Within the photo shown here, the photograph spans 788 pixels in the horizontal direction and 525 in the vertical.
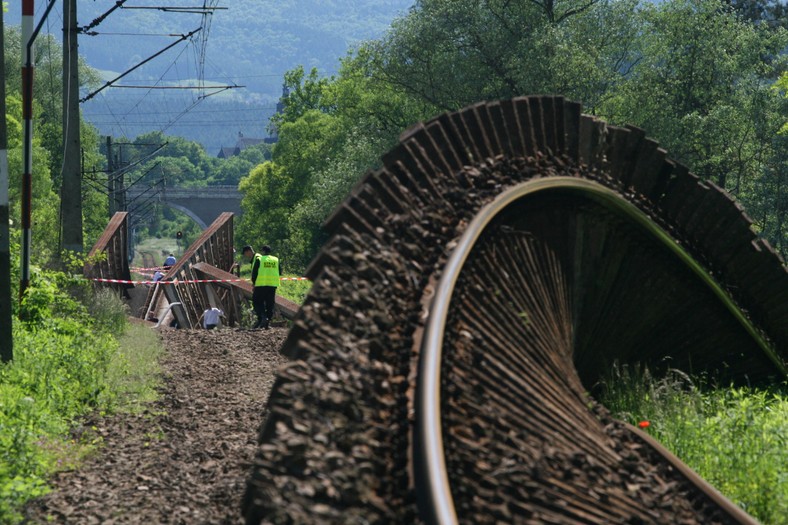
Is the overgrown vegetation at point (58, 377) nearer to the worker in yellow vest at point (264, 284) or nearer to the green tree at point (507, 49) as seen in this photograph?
the worker in yellow vest at point (264, 284)

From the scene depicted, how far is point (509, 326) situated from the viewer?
6691 mm

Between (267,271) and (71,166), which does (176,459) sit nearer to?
(267,271)

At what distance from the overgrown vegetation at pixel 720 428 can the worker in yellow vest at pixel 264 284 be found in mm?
12091

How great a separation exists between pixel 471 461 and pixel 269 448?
0.97 m

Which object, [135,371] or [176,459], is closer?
[176,459]

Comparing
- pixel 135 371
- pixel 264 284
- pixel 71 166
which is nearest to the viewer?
pixel 135 371

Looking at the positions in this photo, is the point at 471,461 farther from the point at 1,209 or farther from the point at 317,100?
the point at 317,100

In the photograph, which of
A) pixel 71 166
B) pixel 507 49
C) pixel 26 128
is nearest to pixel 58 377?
pixel 26 128

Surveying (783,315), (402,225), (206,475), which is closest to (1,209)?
(206,475)

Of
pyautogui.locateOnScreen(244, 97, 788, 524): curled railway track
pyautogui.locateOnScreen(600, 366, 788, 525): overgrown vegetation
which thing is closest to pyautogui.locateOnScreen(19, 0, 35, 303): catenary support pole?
pyautogui.locateOnScreen(244, 97, 788, 524): curled railway track

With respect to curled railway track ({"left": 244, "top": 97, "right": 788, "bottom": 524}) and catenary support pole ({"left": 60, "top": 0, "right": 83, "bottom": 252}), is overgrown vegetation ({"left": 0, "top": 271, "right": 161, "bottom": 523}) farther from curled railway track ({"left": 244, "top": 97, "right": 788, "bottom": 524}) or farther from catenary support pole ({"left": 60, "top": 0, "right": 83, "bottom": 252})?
catenary support pole ({"left": 60, "top": 0, "right": 83, "bottom": 252})

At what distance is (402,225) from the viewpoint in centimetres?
640

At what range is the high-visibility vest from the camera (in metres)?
20.2

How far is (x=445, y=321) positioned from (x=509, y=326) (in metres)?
0.92
